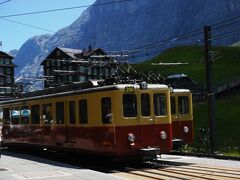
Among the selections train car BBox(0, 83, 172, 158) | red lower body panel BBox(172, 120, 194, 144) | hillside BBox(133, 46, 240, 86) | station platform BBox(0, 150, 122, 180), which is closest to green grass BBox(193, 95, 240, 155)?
hillside BBox(133, 46, 240, 86)

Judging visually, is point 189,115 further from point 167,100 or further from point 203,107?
point 203,107

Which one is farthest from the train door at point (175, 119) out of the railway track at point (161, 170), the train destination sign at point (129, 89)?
the train destination sign at point (129, 89)

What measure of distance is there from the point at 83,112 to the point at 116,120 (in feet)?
6.55

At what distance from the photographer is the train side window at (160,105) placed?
1784 centimetres

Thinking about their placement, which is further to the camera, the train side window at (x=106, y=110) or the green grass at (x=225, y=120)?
the green grass at (x=225, y=120)

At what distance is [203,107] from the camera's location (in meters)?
55.0

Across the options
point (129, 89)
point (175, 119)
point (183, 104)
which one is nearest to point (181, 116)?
point (175, 119)

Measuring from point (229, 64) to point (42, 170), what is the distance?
256 ft

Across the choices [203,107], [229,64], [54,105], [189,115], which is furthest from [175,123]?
[229,64]

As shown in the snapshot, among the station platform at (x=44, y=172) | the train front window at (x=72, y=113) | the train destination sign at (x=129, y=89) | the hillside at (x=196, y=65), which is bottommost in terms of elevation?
the station platform at (x=44, y=172)

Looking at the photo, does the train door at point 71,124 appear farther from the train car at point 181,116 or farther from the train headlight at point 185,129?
the train headlight at point 185,129

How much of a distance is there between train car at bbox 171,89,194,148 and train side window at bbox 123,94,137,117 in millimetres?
4500

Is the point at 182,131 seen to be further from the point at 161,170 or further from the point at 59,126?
the point at 161,170

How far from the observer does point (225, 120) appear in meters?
47.9
